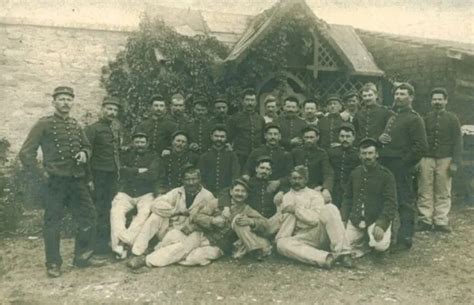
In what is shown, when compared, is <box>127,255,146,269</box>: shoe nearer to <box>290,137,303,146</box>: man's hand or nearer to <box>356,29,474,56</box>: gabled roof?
<box>290,137,303,146</box>: man's hand

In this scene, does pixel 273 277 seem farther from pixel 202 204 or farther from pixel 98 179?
pixel 98 179

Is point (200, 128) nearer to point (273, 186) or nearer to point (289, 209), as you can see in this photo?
point (273, 186)

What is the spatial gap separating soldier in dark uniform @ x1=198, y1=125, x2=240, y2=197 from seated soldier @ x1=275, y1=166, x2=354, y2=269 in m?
0.94

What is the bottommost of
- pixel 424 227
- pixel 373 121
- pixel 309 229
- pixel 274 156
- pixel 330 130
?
pixel 424 227

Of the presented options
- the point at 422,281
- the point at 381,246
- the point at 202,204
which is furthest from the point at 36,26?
the point at 422,281

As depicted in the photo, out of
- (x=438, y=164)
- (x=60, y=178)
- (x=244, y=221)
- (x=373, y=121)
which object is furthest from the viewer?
(x=438, y=164)

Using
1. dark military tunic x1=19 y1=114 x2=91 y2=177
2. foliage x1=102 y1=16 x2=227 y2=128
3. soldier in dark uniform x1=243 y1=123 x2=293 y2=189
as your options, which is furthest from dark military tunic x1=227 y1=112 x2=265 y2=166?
dark military tunic x1=19 y1=114 x2=91 y2=177

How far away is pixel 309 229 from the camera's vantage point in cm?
595

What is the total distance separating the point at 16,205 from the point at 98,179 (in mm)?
2316

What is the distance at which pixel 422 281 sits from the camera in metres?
5.38

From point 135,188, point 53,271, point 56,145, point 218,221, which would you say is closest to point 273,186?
point 218,221

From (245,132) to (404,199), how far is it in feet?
7.84

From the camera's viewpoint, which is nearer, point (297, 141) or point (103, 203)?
point (103, 203)

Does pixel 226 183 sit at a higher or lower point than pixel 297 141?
lower
